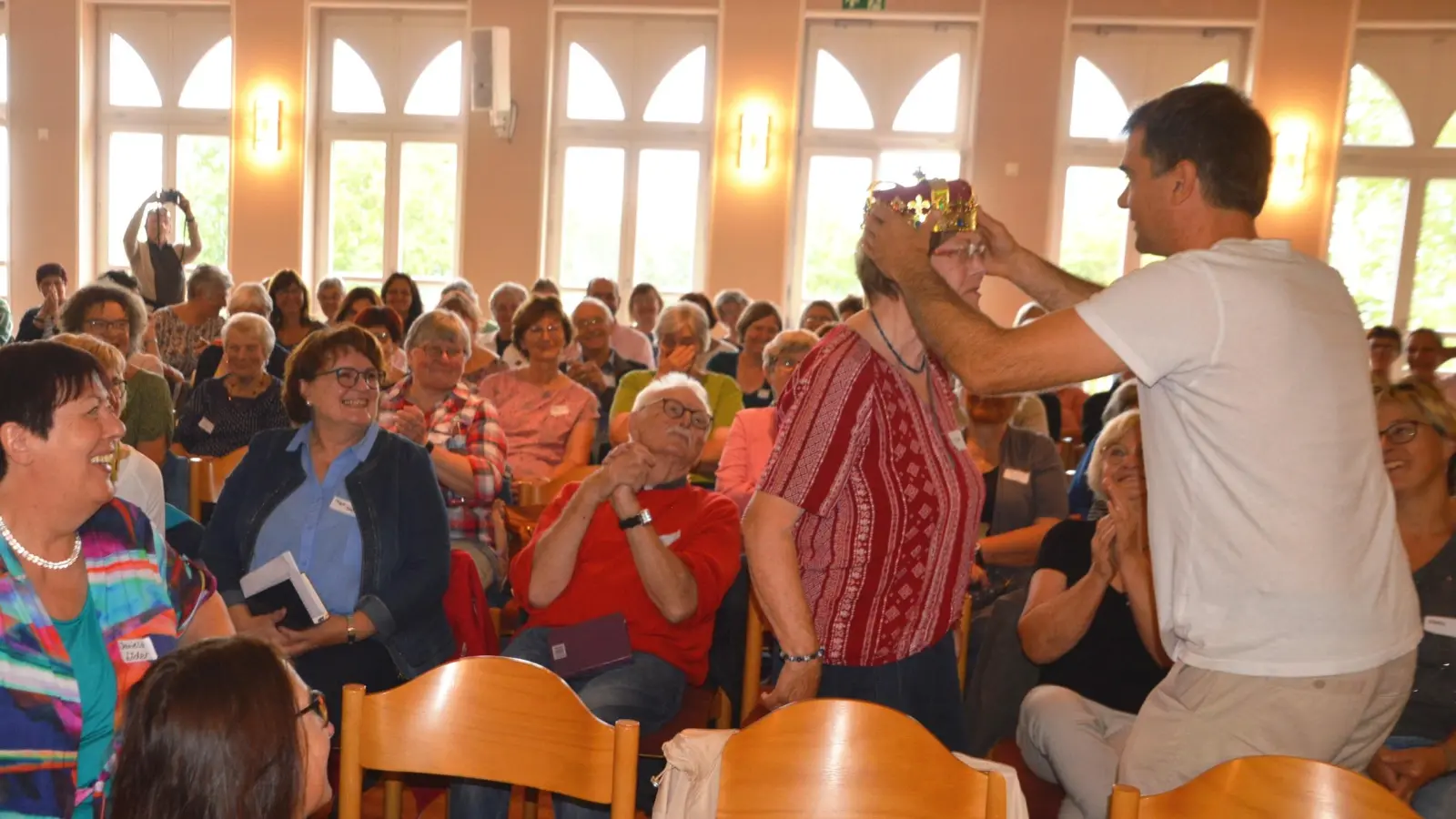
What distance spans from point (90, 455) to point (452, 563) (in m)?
1.51

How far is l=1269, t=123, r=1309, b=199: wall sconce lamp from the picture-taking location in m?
9.94

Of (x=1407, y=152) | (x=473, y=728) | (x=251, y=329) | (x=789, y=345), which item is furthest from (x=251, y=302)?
(x=1407, y=152)

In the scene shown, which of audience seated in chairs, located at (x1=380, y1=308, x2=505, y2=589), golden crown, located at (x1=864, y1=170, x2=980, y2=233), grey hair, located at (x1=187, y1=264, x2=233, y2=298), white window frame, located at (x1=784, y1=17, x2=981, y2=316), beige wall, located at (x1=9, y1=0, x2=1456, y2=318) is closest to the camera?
golden crown, located at (x1=864, y1=170, x2=980, y2=233)

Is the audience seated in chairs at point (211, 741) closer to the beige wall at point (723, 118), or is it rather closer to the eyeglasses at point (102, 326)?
the eyeglasses at point (102, 326)

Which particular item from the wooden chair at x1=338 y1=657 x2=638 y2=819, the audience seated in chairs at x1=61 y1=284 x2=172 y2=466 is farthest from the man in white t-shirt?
the audience seated in chairs at x1=61 y1=284 x2=172 y2=466

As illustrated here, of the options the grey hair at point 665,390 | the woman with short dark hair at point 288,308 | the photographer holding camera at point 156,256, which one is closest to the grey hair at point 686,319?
the woman with short dark hair at point 288,308

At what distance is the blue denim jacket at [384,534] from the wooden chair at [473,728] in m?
1.02

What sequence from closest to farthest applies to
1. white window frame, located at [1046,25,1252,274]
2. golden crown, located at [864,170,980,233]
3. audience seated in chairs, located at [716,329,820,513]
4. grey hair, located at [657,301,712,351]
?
golden crown, located at [864,170,980,233], audience seated in chairs, located at [716,329,820,513], grey hair, located at [657,301,712,351], white window frame, located at [1046,25,1252,274]

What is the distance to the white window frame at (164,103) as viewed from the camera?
11359 mm

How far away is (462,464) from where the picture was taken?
3.87m

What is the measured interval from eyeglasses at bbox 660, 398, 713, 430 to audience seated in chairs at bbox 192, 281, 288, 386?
10.8 feet

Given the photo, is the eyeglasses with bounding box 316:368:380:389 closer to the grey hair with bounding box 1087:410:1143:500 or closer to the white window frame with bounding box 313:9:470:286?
the grey hair with bounding box 1087:410:1143:500

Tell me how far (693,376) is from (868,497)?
155 inches

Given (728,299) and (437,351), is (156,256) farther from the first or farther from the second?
(437,351)
